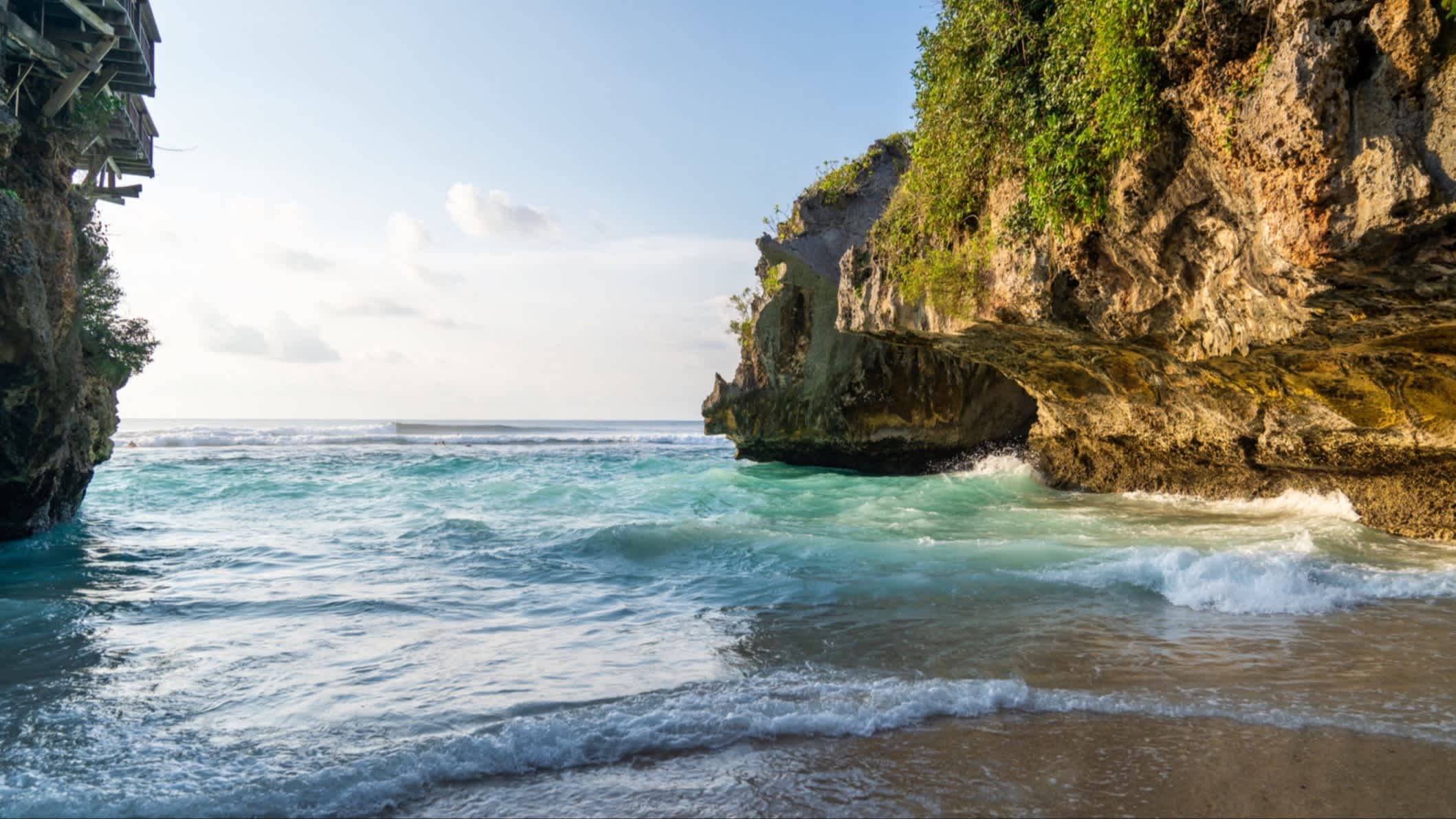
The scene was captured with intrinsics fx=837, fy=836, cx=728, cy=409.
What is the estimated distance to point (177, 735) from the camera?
14.1 feet

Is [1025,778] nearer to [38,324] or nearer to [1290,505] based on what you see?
[1290,505]

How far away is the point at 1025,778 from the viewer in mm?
3596

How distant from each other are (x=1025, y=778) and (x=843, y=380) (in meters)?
14.7

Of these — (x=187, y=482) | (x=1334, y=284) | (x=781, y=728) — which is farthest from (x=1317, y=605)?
(x=187, y=482)

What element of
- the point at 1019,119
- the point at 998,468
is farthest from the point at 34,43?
the point at 998,468

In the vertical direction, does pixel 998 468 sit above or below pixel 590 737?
above

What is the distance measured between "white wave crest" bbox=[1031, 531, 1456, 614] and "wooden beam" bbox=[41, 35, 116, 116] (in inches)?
506

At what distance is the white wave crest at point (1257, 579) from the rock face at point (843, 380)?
8.56 m

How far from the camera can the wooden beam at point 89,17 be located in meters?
10.1

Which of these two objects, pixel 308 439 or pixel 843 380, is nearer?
pixel 843 380

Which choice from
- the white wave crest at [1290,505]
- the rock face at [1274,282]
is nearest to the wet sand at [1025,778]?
the rock face at [1274,282]

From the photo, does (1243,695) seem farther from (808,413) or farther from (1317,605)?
(808,413)

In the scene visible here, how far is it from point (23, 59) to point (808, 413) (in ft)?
47.2

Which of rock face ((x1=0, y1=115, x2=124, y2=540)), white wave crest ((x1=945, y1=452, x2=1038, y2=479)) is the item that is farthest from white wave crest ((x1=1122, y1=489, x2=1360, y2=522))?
rock face ((x1=0, y1=115, x2=124, y2=540))
